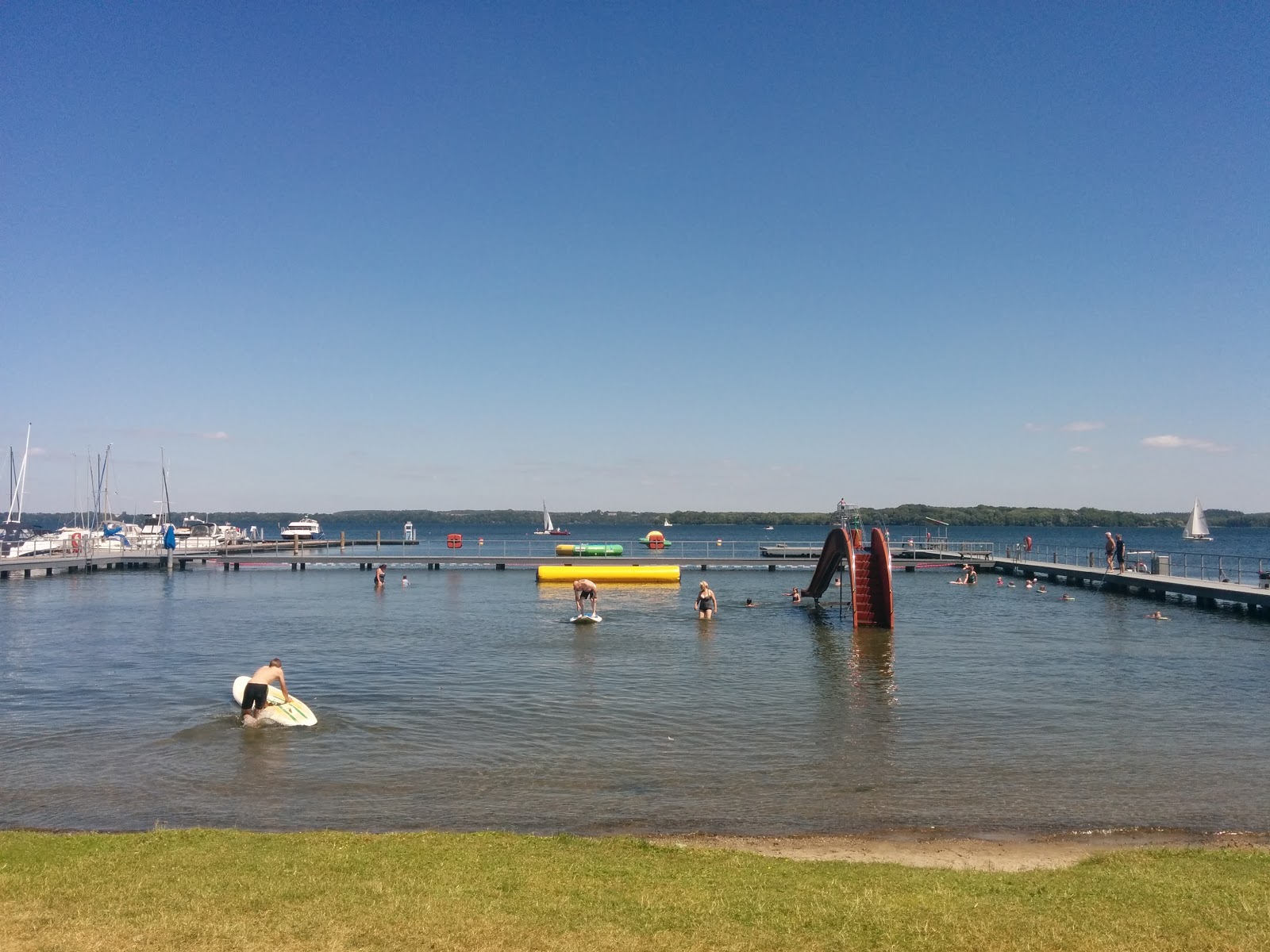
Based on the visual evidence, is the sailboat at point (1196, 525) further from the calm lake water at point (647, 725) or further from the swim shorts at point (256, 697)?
the swim shorts at point (256, 697)

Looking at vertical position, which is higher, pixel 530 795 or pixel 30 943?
pixel 30 943

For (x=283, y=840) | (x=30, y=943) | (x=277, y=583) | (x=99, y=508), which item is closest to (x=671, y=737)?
(x=283, y=840)

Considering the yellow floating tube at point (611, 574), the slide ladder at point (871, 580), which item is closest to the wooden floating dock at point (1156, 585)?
the slide ladder at point (871, 580)

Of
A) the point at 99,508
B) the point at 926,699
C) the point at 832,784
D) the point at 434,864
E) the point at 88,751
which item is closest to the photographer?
the point at 434,864

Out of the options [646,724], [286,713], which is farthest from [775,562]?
[286,713]

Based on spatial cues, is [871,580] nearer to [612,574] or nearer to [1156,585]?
[1156,585]

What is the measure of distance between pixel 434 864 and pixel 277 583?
48.3 meters

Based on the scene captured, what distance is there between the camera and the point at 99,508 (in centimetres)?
9325

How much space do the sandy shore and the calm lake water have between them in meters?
0.50

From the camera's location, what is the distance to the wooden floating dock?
35.5m

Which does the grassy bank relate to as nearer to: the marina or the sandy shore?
the sandy shore

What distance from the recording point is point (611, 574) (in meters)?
51.8

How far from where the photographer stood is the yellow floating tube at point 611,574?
5094 centimetres

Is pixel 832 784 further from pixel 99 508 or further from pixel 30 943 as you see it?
pixel 99 508
